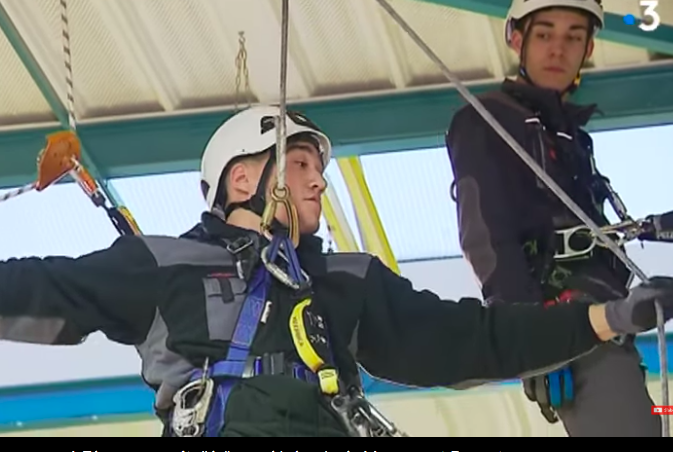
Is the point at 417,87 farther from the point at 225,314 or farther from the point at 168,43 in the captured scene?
the point at 225,314

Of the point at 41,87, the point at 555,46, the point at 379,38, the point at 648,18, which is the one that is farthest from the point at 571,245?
the point at 41,87

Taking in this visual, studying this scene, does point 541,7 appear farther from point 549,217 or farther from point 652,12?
point 652,12

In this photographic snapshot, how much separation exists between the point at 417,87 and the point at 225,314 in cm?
206

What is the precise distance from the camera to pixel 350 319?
2.83 meters

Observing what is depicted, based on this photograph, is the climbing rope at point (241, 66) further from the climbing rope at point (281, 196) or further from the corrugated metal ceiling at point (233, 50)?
the climbing rope at point (281, 196)

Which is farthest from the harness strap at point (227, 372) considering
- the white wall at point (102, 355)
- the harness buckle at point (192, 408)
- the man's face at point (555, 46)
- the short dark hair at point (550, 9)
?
the white wall at point (102, 355)

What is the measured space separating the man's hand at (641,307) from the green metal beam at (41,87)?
220 centimetres

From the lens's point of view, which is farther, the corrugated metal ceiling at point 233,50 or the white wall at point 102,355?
the white wall at point 102,355

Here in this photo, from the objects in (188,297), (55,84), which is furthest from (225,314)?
(55,84)

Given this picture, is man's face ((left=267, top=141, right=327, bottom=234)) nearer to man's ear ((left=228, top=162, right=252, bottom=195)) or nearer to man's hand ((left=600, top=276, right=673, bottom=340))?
man's ear ((left=228, top=162, right=252, bottom=195))

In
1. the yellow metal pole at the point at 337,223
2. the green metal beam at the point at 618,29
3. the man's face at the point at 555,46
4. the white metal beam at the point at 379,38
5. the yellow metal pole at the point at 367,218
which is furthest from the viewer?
the yellow metal pole at the point at 337,223

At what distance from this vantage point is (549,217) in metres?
3.20

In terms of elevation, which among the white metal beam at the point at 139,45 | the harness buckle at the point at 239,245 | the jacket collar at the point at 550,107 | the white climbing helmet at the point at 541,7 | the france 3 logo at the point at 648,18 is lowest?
the harness buckle at the point at 239,245

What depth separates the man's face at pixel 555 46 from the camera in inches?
135
